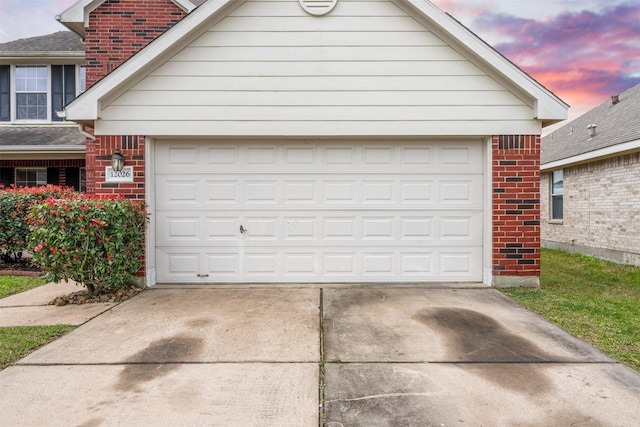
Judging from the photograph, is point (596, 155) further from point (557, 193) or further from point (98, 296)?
point (98, 296)

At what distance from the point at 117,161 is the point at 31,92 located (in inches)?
372

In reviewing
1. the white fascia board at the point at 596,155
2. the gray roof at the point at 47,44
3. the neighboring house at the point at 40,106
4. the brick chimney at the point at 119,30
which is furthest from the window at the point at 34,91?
the white fascia board at the point at 596,155

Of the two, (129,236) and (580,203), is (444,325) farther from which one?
(580,203)

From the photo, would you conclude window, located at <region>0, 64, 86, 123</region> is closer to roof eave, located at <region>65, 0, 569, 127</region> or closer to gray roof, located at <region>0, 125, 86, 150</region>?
gray roof, located at <region>0, 125, 86, 150</region>

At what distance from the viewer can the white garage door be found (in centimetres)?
648

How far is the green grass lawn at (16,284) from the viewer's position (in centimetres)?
641

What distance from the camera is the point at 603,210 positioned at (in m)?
10.1

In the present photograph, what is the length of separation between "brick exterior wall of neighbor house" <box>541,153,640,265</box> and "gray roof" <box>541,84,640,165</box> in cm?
51

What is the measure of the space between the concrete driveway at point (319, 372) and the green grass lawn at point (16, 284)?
9.45 ft

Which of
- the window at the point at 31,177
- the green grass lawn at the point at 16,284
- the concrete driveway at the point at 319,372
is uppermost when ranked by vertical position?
the window at the point at 31,177

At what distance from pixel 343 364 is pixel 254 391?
2.86 ft

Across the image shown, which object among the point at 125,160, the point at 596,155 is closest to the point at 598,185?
the point at 596,155

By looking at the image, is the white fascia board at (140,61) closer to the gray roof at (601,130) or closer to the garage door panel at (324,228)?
the garage door panel at (324,228)

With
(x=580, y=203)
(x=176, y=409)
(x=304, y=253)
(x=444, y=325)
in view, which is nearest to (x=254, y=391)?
(x=176, y=409)
